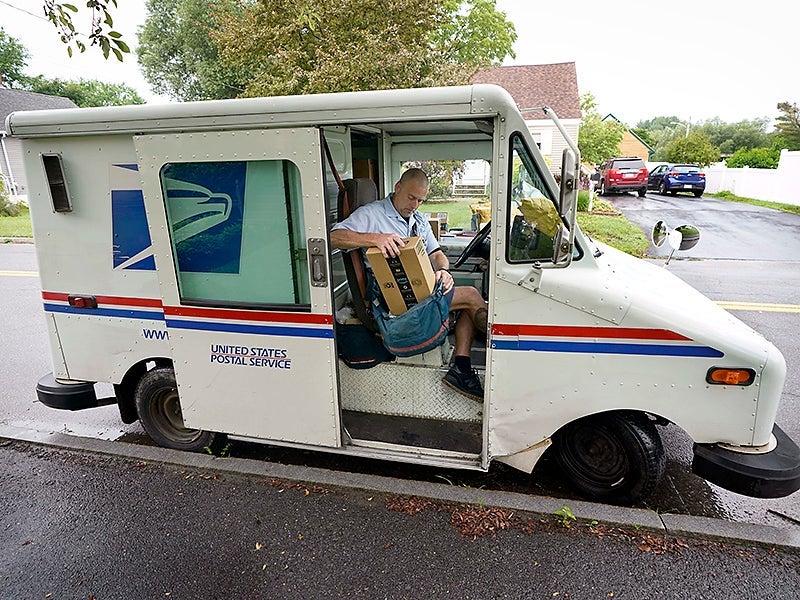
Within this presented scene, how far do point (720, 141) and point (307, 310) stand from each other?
7272 centimetres

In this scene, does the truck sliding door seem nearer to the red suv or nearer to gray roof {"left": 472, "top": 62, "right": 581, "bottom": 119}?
gray roof {"left": 472, "top": 62, "right": 581, "bottom": 119}

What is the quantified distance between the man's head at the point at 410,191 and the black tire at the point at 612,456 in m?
1.79

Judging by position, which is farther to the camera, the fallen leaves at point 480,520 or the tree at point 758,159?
the tree at point 758,159

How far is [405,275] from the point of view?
119 inches

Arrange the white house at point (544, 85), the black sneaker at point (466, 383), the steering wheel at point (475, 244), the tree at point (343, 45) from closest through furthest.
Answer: the black sneaker at point (466, 383), the steering wheel at point (475, 244), the tree at point (343, 45), the white house at point (544, 85)

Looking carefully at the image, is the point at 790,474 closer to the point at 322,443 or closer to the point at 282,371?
the point at 322,443

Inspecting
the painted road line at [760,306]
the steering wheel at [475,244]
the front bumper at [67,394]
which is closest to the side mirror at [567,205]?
the steering wheel at [475,244]

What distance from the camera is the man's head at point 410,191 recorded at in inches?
136

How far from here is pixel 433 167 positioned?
5145mm

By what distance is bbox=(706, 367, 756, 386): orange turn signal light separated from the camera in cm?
260

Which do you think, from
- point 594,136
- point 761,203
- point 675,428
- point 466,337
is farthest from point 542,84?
Result: point 466,337

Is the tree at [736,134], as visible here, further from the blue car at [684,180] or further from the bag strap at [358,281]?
the bag strap at [358,281]

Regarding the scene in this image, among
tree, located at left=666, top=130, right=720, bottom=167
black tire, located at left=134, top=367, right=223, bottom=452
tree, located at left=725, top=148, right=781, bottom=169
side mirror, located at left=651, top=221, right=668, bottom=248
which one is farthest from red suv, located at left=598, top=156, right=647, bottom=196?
black tire, located at left=134, top=367, right=223, bottom=452

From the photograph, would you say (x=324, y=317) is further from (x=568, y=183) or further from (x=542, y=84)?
(x=542, y=84)
